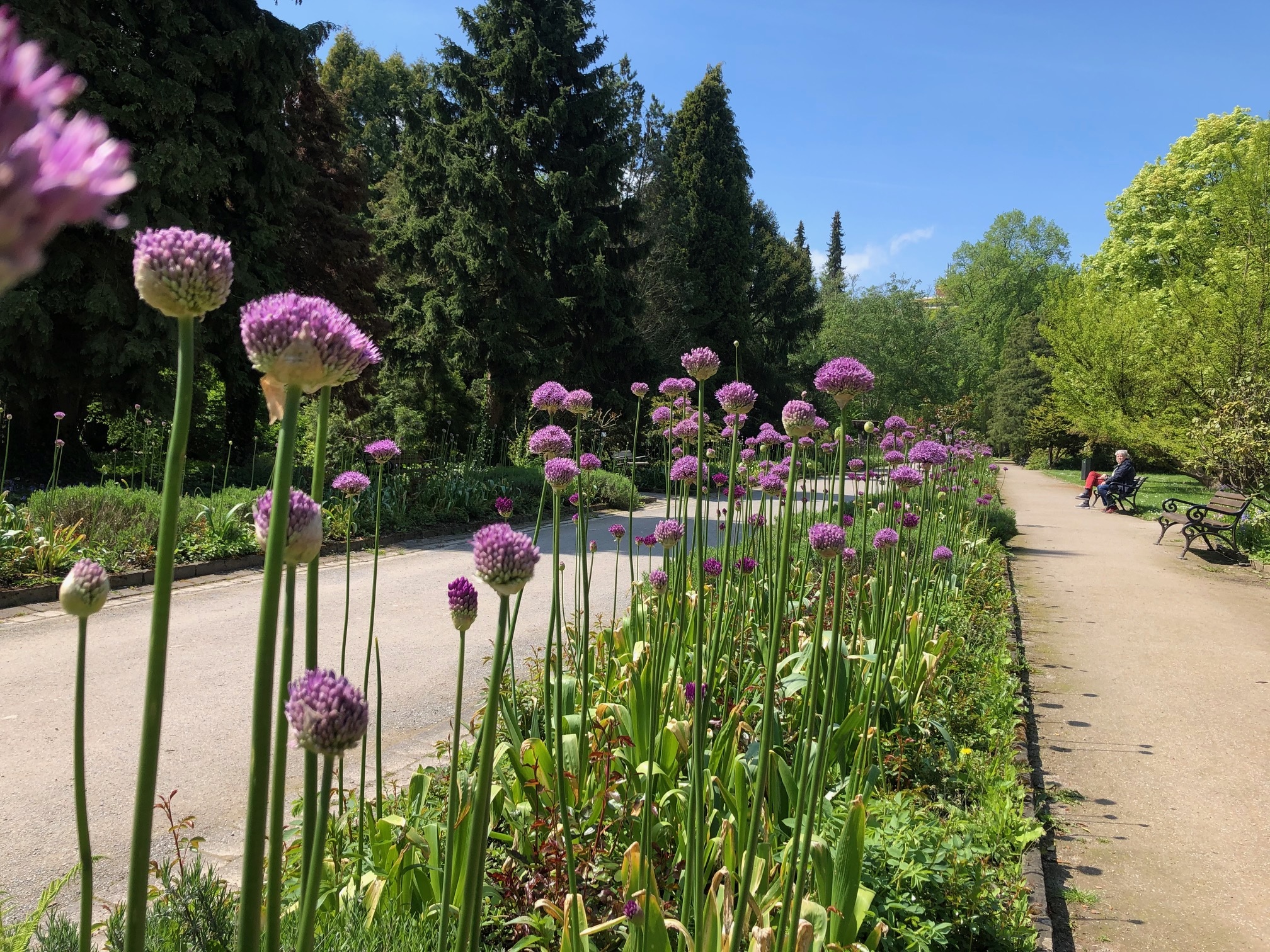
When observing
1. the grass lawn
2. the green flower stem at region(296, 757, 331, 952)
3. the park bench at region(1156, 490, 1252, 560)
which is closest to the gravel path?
the green flower stem at region(296, 757, 331, 952)

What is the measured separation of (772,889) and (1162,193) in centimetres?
3120

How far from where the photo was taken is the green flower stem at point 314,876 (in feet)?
2.77

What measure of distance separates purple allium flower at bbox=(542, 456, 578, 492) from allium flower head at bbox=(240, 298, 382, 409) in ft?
3.71

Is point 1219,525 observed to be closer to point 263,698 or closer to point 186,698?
point 186,698

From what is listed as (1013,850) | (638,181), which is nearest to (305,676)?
(1013,850)

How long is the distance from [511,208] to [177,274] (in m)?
16.9

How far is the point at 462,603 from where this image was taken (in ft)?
4.00

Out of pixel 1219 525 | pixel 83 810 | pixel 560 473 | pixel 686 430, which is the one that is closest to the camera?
pixel 83 810

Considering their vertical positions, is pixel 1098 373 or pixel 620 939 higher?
pixel 1098 373

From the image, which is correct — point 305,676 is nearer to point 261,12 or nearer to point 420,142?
point 261,12

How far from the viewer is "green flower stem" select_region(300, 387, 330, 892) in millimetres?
888

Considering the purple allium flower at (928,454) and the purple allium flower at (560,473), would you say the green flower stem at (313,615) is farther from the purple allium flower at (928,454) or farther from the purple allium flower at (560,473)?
the purple allium flower at (928,454)

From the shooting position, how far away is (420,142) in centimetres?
1614

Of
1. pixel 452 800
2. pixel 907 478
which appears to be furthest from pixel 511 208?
pixel 452 800
